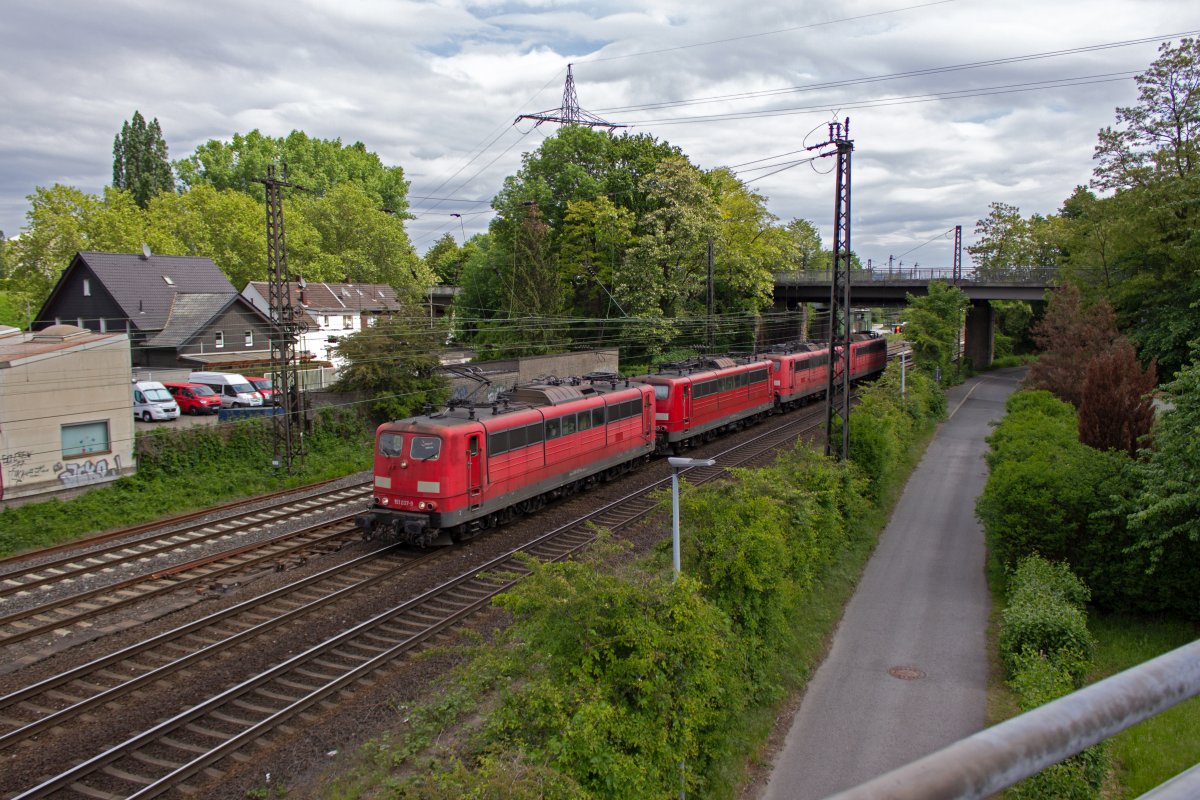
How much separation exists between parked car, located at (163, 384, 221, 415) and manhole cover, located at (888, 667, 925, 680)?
114 ft

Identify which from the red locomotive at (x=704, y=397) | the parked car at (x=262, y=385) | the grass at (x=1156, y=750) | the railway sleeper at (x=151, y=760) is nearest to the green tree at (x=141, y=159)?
the parked car at (x=262, y=385)

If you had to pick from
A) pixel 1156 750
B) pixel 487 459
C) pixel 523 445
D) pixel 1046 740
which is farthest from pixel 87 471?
pixel 1046 740

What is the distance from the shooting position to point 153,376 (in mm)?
44688

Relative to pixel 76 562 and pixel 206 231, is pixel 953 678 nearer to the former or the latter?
pixel 76 562

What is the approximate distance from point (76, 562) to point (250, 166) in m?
69.0

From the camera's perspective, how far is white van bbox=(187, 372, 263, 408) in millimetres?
41094

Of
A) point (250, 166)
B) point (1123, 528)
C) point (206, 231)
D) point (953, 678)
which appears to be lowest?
point (953, 678)

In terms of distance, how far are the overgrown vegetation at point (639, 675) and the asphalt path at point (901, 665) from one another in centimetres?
75

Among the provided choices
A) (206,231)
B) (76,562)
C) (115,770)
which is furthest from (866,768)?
(206,231)

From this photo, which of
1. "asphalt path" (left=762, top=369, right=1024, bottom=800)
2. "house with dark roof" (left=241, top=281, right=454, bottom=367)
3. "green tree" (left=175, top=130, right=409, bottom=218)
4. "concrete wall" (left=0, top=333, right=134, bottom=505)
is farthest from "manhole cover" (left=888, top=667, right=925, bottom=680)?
"green tree" (left=175, top=130, right=409, bottom=218)

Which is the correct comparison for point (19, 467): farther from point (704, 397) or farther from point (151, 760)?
point (704, 397)

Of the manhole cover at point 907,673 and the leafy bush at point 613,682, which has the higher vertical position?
the leafy bush at point 613,682

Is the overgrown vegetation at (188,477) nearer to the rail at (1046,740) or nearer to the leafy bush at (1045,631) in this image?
the leafy bush at (1045,631)

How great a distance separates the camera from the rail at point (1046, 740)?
4.01 ft
